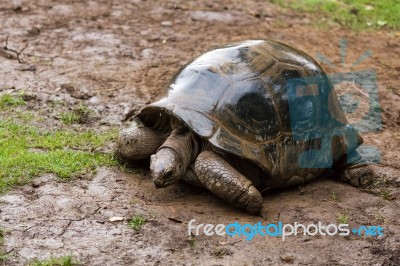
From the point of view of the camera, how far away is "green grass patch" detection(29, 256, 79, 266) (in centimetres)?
394

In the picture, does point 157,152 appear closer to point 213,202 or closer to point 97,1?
point 213,202

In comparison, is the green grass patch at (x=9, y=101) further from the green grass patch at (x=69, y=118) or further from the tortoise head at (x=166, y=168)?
the tortoise head at (x=166, y=168)

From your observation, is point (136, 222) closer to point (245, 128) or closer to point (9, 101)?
point (245, 128)

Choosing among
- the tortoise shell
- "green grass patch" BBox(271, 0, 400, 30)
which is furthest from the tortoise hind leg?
"green grass patch" BBox(271, 0, 400, 30)

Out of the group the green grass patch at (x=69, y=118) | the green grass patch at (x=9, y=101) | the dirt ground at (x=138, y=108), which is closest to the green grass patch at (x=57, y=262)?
the dirt ground at (x=138, y=108)

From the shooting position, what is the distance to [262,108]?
16.5 ft

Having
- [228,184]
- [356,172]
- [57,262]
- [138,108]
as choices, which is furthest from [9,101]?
[356,172]

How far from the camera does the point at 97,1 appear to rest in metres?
9.61

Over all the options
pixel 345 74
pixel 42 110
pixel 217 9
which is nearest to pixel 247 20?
pixel 217 9

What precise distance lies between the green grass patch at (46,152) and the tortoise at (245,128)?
307 mm

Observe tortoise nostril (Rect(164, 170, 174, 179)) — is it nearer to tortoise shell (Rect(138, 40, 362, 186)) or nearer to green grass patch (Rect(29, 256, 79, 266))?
tortoise shell (Rect(138, 40, 362, 186))

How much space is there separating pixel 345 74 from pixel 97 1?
368 centimetres

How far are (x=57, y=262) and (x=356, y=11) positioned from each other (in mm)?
7196

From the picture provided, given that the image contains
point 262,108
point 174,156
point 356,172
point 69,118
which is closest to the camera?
point 174,156
